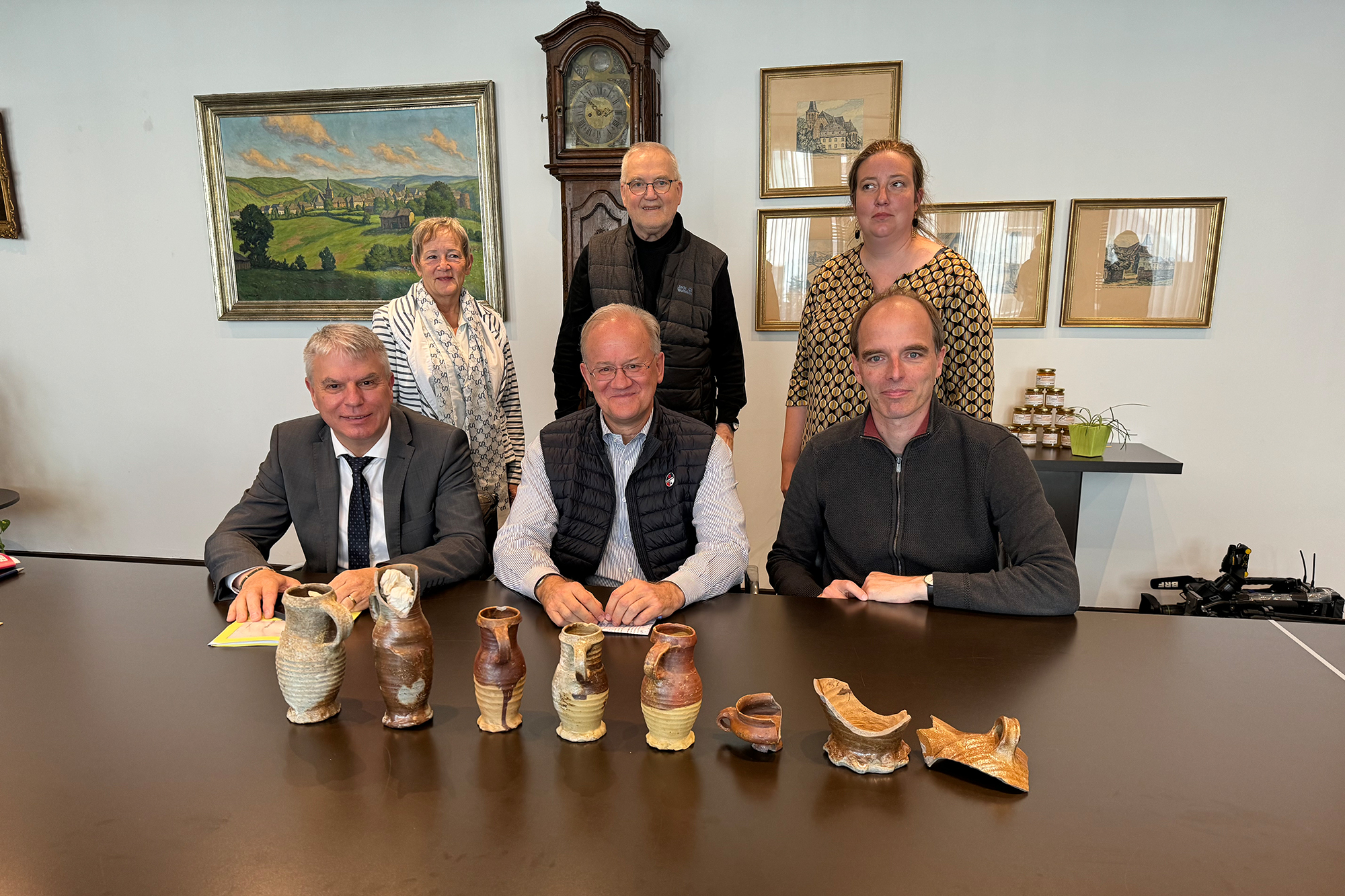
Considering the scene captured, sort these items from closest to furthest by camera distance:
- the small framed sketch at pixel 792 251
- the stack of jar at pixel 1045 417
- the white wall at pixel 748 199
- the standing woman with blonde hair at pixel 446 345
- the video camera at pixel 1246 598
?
the standing woman with blonde hair at pixel 446 345, the video camera at pixel 1246 598, the white wall at pixel 748 199, the stack of jar at pixel 1045 417, the small framed sketch at pixel 792 251

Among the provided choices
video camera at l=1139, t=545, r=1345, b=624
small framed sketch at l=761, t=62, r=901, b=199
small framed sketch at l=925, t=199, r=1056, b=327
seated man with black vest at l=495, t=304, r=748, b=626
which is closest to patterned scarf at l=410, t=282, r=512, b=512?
seated man with black vest at l=495, t=304, r=748, b=626

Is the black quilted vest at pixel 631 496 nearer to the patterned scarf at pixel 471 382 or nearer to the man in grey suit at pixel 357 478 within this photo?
the man in grey suit at pixel 357 478

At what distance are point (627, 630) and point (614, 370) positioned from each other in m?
0.63

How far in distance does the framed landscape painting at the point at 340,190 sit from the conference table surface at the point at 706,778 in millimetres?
2792

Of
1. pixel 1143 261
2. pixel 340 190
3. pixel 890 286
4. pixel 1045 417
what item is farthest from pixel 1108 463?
pixel 340 190

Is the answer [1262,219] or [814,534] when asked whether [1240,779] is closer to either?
[814,534]

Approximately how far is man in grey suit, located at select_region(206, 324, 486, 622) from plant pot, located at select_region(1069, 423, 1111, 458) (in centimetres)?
242

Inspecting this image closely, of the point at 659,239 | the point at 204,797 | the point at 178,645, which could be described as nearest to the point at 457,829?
the point at 204,797

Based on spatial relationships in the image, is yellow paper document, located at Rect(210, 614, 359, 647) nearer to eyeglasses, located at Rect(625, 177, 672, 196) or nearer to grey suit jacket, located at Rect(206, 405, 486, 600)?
grey suit jacket, located at Rect(206, 405, 486, 600)

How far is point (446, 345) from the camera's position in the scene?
2.52 meters

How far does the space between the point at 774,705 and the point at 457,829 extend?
0.43 metres

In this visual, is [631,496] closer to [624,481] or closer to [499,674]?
[624,481]

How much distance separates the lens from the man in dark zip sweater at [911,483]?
170 centimetres

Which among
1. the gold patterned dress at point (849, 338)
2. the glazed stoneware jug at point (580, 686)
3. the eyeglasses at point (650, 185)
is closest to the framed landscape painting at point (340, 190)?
the eyeglasses at point (650, 185)
